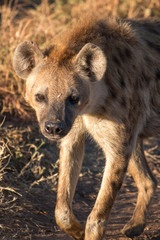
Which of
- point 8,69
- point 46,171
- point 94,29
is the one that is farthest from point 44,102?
point 8,69

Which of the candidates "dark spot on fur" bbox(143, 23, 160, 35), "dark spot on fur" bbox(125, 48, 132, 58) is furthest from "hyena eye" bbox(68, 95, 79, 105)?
"dark spot on fur" bbox(143, 23, 160, 35)

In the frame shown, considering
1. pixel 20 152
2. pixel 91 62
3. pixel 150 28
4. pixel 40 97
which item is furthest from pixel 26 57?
pixel 20 152

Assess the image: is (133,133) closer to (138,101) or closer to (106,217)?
(138,101)

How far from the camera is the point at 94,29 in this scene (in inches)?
123

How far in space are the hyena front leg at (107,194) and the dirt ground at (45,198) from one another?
41cm

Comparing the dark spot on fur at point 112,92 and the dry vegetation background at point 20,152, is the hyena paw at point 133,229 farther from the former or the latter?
the dark spot on fur at point 112,92

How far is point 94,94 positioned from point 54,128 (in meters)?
0.45

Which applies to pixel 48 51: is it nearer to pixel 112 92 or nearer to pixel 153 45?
pixel 112 92

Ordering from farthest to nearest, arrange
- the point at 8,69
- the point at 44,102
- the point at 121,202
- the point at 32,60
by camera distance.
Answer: the point at 8,69, the point at 121,202, the point at 32,60, the point at 44,102

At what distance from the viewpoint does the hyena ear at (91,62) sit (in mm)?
2861

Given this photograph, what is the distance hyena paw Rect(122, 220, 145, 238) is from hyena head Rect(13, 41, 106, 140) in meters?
1.13

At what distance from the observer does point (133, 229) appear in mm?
3525

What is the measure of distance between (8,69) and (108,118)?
6.64ft

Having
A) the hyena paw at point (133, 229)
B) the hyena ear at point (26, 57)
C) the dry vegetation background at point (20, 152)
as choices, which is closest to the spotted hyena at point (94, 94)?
the hyena ear at point (26, 57)
